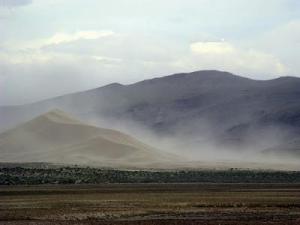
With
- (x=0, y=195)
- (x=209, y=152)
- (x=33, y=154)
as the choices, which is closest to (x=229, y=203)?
(x=0, y=195)

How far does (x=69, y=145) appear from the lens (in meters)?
147

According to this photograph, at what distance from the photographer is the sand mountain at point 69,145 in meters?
134

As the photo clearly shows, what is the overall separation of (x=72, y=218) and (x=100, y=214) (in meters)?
2.26

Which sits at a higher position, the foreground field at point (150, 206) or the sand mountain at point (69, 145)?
the sand mountain at point (69, 145)

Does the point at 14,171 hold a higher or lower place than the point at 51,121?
lower

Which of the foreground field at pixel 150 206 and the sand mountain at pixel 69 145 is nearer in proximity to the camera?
the foreground field at pixel 150 206

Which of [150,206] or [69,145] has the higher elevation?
[69,145]

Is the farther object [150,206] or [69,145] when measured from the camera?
[69,145]

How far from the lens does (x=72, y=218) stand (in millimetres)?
36812

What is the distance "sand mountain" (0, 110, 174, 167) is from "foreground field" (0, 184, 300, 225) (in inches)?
2688

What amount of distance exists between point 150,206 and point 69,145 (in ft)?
346

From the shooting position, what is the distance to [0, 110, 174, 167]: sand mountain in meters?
134

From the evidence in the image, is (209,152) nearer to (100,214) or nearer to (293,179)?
(293,179)

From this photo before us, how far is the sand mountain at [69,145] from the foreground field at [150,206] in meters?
68.3
